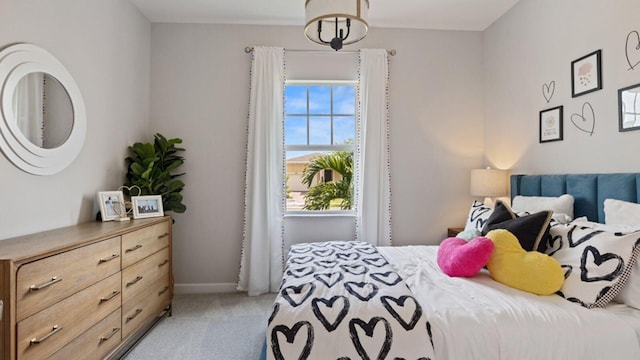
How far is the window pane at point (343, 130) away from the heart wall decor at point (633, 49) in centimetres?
218

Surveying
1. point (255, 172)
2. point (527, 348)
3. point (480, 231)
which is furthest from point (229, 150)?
point (527, 348)

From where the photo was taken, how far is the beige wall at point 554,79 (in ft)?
6.40

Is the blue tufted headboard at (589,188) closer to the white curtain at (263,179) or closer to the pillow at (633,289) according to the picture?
the pillow at (633,289)

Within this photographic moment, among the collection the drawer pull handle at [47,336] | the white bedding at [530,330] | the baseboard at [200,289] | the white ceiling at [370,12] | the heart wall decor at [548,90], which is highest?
the white ceiling at [370,12]

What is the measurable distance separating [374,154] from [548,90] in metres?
1.56

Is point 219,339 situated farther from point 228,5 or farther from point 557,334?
point 228,5

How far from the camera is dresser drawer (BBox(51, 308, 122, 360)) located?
1566mm

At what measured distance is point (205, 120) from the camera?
3.23m

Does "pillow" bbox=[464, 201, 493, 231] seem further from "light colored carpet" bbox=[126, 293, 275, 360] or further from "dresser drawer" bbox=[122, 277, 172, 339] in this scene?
"dresser drawer" bbox=[122, 277, 172, 339]

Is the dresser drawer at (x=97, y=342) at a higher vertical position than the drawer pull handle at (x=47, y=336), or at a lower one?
lower

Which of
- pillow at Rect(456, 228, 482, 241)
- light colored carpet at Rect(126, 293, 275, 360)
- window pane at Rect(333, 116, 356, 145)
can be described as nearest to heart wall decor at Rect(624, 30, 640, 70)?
pillow at Rect(456, 228, 482, 241)

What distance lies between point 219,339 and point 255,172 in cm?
154

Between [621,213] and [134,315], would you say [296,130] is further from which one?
[621,213]

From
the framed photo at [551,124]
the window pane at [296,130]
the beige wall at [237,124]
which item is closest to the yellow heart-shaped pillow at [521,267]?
the framed photo at [551,124]
